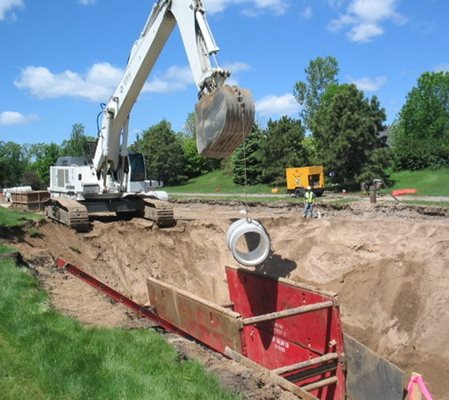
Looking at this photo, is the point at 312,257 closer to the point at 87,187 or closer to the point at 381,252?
the point at 381,252

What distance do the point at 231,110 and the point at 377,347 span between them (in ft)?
19.4

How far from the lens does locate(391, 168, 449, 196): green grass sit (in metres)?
39.4

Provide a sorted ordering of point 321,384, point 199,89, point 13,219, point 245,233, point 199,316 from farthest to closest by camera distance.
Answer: point 13,219 < point 245,233 < point 199,89 < point 199,316 < point 321,384

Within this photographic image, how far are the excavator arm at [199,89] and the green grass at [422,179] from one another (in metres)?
27.2

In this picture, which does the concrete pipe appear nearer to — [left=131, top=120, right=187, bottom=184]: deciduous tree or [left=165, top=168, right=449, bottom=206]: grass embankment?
[left=165, top=168, right=449, bottom=206]: grass embankment

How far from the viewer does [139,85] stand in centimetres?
1497

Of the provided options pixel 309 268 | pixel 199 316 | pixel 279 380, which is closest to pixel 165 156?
pixel 309 268

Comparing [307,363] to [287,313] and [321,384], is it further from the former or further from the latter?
[287,313]

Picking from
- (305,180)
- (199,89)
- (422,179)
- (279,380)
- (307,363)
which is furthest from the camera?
(422,179)

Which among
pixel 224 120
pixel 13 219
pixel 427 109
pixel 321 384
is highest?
pixel 427 109

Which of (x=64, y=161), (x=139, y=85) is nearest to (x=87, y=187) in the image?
(x=64, y=161)

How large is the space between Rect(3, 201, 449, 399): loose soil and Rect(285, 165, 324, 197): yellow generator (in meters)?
14.0

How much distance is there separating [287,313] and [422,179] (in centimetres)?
3920

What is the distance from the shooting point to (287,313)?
26.9ft
